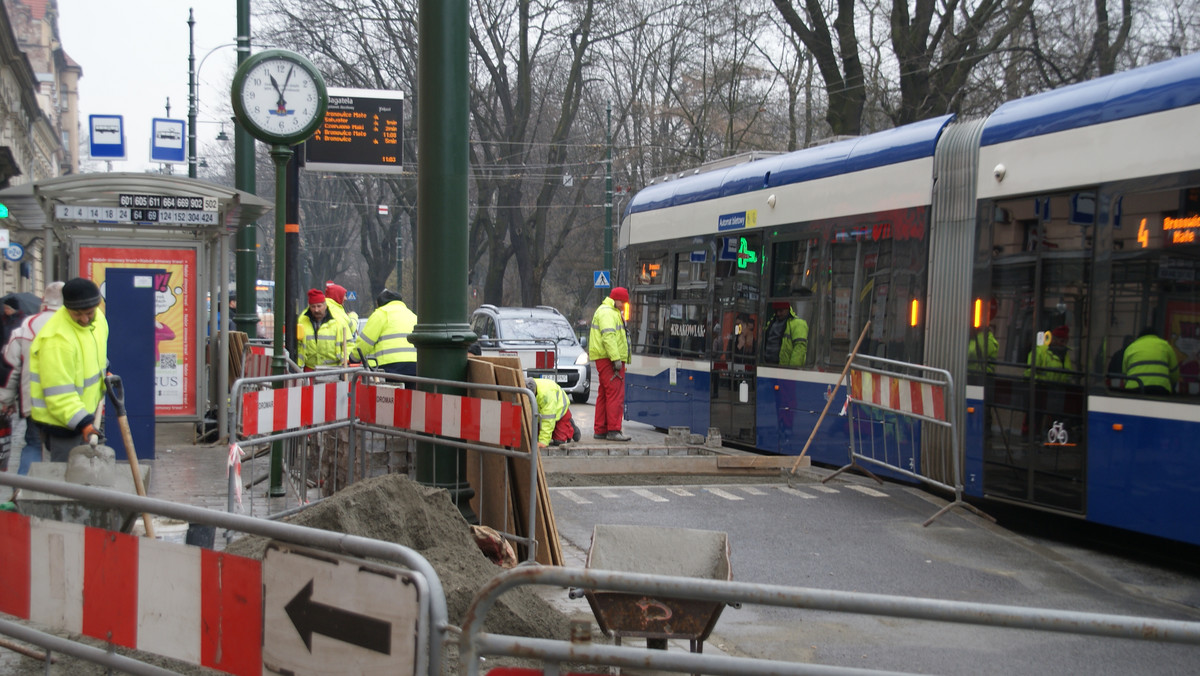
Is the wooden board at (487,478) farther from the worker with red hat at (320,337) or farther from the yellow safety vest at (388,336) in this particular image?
the worker with red hat at (320,337)

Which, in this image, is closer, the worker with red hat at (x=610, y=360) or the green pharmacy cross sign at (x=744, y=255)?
the green pharmacy cross sign at (x=744, y=255)

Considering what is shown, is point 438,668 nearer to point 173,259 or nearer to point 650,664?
point 650,664

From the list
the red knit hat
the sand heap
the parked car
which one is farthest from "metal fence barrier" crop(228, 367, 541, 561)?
the parked car

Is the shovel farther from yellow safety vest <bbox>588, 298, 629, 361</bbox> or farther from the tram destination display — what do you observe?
yellow safety vest <bbox>588, 298, 629, 361</bbox>

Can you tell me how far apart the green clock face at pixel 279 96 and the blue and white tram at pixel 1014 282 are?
5.50 meters

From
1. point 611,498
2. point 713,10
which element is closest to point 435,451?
point 611,498

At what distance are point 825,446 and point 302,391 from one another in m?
6.26

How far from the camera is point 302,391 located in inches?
271

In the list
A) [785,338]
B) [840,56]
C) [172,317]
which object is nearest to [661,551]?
[785,338]

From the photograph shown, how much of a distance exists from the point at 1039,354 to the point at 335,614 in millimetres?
6599

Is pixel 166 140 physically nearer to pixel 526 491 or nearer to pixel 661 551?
pixel 526 491

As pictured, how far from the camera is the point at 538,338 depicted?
21266mm

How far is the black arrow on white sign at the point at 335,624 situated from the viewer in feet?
10.6

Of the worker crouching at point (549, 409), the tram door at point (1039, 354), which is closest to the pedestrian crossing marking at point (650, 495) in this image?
the worker crouching at point (549, 409)
